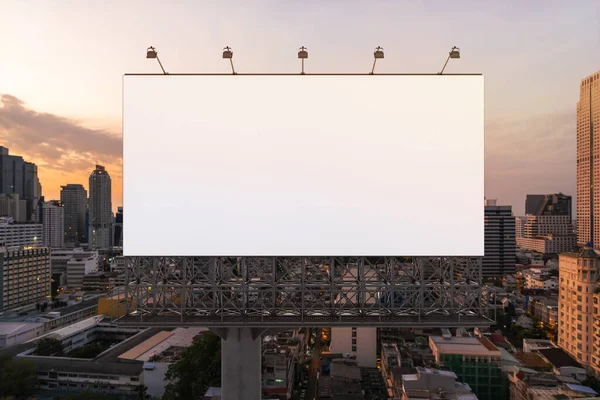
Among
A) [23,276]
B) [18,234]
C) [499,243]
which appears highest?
[18,234]

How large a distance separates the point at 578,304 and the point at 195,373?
92.6 feet

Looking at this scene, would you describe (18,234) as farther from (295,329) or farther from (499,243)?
(499,243)

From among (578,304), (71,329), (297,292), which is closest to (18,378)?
(71,329)

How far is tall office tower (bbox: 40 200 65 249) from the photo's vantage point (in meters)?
102

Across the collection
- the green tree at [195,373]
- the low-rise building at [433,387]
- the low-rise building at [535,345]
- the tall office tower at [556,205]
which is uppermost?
the tall office tower at [556,205]

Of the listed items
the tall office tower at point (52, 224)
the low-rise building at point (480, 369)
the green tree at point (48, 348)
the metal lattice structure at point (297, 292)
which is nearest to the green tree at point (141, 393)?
the green tree at point (48, 348)

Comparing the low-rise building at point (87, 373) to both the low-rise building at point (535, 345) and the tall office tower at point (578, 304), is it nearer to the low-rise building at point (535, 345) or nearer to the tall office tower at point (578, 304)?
the low-rise building at point (535, 345)

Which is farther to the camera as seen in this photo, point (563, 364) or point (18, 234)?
point (18, 234)

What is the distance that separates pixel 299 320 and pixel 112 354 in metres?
23.9

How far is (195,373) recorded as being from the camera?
19250 mm

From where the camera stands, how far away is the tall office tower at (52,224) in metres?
102

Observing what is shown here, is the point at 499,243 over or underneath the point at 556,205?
underneath

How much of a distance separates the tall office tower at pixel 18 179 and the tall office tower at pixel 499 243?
122862 mm

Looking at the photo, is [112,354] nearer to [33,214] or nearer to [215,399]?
[215,399]
